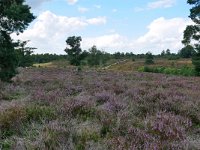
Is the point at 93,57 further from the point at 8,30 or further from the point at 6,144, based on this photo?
the point at 6,144

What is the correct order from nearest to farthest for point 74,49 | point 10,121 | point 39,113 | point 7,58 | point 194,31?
1. point 10,121
2. point 39,113
3. point 7,58
4. point 194,31
5. point 74,49

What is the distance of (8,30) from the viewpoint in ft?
73.6

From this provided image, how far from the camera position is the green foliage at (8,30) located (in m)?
21.7

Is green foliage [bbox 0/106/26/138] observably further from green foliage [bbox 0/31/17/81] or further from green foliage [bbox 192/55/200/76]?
green foliage [bbox 192/55/200/76]

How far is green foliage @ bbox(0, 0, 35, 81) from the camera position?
21703 millimetres

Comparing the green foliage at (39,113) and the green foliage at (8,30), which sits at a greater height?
the green foliage at (8,30)

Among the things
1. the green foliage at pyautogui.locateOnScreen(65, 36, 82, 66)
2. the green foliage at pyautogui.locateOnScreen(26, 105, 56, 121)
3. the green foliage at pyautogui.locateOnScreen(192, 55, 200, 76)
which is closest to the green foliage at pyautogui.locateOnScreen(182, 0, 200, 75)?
the green foliage at pyautogui.locateOnScreen(192, 55, 200, 76)

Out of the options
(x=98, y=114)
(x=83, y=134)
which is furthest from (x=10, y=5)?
(x=83, y=134)

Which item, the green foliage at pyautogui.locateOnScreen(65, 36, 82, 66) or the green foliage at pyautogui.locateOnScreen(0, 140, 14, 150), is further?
the green foliage at pyautogui.locateOnScreen(65, 36, 82, 66)

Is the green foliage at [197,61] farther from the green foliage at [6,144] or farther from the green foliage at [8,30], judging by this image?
the green foliage at [6,144]

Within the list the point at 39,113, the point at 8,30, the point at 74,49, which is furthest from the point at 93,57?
the point at 39,113

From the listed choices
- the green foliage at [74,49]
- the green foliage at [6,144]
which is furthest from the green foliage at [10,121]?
the green foliage at [74,49]

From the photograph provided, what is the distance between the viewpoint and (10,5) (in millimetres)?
22141

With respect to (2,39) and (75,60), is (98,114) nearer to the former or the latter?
(2,39)
